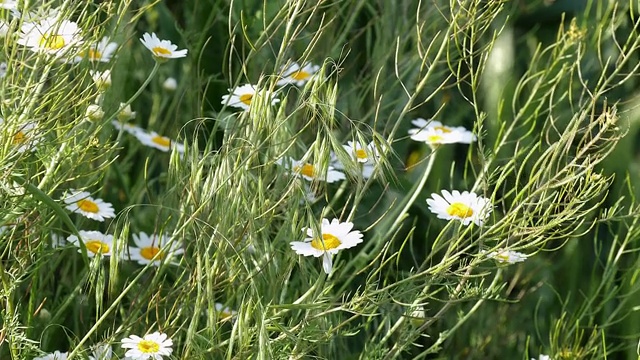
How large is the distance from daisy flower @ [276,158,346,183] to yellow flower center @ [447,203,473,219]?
0.38ft

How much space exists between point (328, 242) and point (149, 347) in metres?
0.17

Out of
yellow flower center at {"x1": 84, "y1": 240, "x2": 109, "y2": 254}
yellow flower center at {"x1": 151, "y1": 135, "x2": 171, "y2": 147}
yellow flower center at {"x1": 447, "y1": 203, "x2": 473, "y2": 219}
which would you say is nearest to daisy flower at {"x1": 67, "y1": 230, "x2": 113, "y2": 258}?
yellow flower center at {"x1": 84, "y1": 240, "x2": 109, "y2": 254}

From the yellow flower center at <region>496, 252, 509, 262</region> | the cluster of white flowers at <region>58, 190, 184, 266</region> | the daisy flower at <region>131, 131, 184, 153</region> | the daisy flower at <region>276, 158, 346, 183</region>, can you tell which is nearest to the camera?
the daisy flower at <region>276, 158, 346, 183</region>

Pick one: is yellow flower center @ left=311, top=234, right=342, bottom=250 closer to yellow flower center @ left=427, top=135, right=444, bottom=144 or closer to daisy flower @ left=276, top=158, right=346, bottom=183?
daisy flower @ left=276, top=158, right=346, bottom=183

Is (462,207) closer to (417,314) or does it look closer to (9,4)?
(417,314)

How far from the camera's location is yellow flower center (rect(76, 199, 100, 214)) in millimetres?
1028

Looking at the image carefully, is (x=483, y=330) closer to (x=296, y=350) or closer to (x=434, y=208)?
(x=434, y=208)

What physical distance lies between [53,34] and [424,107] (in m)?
0.76

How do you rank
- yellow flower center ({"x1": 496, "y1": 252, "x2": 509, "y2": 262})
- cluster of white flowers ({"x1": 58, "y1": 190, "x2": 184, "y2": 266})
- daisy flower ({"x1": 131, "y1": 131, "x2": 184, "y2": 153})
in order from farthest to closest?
daisy flower ({"x1": 131, "y1": 131, "x2": 184, "y2": 153}) < cluster of white flowers ({"x1": 58, "y1": 190, "x2": 184, "y2": 266}) < yellow flower center ({"x1": 496, "y1": 252, "x2": 509, "y2": 262})

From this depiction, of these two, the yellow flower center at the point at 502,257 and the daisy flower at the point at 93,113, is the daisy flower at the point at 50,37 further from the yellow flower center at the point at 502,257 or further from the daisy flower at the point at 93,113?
the yellow flower center at the point at 502,257

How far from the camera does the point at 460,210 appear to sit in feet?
3.05

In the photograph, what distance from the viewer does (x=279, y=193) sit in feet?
2.92

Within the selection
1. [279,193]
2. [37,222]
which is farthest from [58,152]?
[279,193]

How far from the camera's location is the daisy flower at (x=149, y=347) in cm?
80
